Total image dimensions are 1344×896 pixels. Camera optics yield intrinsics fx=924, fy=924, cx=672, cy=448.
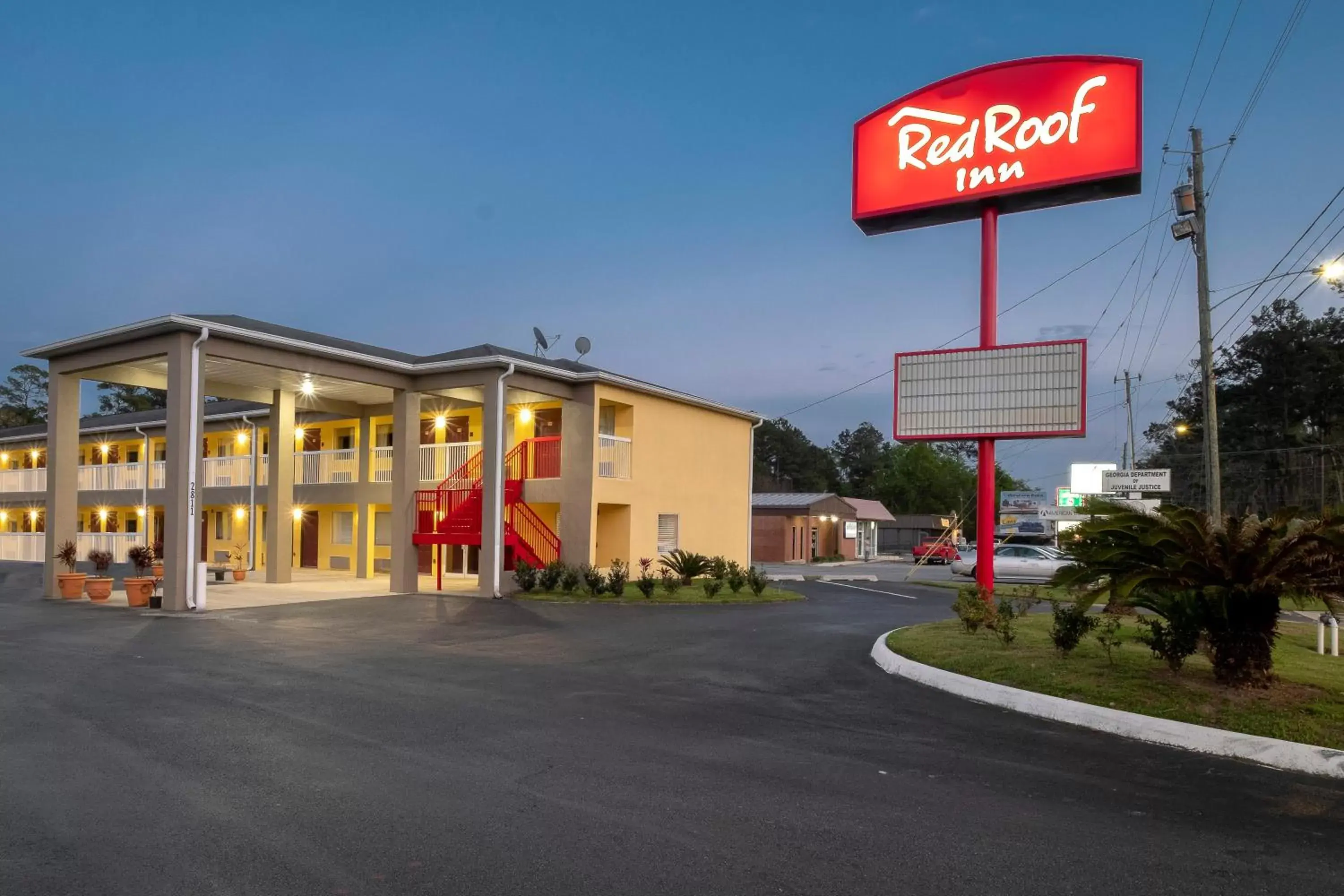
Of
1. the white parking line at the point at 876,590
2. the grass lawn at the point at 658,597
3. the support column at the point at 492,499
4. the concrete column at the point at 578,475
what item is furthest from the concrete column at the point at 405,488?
the white parking line at the point at 876,590

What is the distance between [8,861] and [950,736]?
22.1 feet

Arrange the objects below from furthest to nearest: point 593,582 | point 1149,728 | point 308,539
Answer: point 308,539 < point 593,582 < point 1149,728

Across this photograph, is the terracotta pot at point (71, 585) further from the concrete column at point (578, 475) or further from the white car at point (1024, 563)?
the white car at point (1024, 563)

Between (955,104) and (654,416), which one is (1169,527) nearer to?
(955,104)

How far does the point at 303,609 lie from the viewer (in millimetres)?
19094

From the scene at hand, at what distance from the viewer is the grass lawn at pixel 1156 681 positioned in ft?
26.0

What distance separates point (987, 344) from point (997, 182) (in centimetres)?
272

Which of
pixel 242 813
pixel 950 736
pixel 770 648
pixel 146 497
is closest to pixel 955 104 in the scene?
pixel 770 648

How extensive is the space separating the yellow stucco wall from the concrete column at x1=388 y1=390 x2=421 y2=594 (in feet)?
15.3

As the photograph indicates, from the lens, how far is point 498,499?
22.0 m

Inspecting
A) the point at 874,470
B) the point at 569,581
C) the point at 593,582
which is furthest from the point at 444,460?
the point at 874,470

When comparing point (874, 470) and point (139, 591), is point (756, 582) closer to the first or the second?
point (139, 591)

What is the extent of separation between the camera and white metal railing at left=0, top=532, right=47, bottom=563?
121 feet

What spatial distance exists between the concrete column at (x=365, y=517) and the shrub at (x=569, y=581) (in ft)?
29.5
